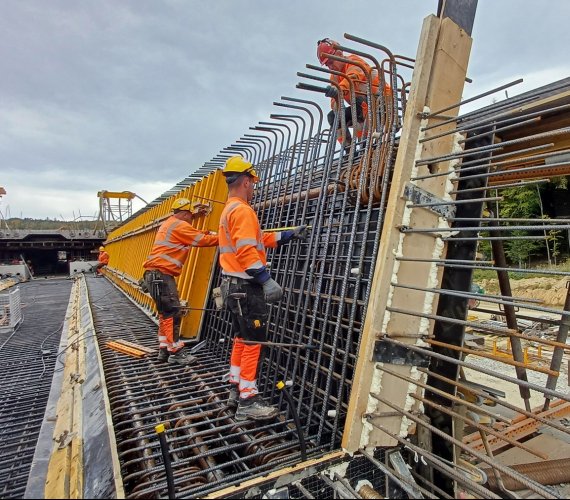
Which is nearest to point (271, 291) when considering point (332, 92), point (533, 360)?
point (332, 92)

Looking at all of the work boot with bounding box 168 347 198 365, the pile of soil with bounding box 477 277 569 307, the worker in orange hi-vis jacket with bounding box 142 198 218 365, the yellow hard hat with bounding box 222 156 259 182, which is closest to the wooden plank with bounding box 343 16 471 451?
the yellow hard hat with bounding box 222 156 259 182

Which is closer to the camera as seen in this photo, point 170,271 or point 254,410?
point 254,410

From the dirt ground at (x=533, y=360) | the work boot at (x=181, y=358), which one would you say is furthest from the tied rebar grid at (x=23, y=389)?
the dirt ground at (x=533, y=360)

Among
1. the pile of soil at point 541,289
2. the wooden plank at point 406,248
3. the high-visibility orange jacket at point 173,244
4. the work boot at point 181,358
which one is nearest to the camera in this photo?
the wooden plank at point 406,248

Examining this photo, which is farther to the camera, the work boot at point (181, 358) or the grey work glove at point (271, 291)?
the work boot at point (181, 358)

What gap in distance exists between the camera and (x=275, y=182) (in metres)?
4.99

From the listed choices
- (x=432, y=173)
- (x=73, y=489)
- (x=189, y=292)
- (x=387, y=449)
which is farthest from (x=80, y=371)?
(x=432, y=173)

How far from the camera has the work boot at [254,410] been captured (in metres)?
2.98

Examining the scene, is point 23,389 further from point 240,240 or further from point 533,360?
point 533,360

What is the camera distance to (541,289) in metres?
26.0

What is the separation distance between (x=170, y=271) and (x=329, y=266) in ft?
7.99

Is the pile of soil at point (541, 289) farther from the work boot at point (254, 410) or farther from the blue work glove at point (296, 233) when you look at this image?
the work boot at point (254, 410)

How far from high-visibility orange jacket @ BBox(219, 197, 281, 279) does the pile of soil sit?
25.7m

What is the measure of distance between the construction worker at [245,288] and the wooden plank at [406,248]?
2.87 feet
